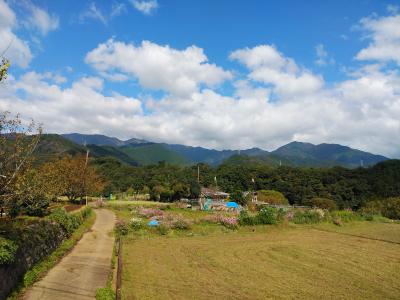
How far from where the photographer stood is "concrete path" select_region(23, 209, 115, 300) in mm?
12422

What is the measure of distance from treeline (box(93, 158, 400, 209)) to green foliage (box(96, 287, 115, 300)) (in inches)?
2295

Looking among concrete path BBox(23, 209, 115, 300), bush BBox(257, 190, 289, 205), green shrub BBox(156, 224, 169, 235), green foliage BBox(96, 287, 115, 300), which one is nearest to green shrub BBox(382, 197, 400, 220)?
bush BBox(257, 190, 289, 205)

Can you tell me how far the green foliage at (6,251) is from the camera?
36.7 ft

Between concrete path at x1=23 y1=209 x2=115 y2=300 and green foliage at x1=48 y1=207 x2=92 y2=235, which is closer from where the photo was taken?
concrete path at x1=23 y1=209 x2=115 y2=300

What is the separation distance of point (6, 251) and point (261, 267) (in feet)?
36.0

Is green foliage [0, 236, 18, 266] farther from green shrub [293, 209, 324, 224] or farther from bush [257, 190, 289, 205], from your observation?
bush [257, 190, 289, 205]

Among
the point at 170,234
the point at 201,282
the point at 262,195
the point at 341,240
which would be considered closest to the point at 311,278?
the point at 201,282

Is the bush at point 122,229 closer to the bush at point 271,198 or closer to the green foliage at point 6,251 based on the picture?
the green foliage at point 6,251

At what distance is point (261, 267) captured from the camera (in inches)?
675

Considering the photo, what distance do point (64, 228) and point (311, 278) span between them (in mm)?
15526

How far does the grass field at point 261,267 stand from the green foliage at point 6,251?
3.96m

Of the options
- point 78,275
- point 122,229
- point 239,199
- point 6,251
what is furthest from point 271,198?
point 6,251

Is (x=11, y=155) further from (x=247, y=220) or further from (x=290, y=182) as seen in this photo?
(x=290, y=182)

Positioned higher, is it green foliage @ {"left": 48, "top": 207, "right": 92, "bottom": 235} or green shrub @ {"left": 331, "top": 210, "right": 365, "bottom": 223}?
green foliage @ {"left": 48, "top": 207, "right": 92, "bottom": 235}
